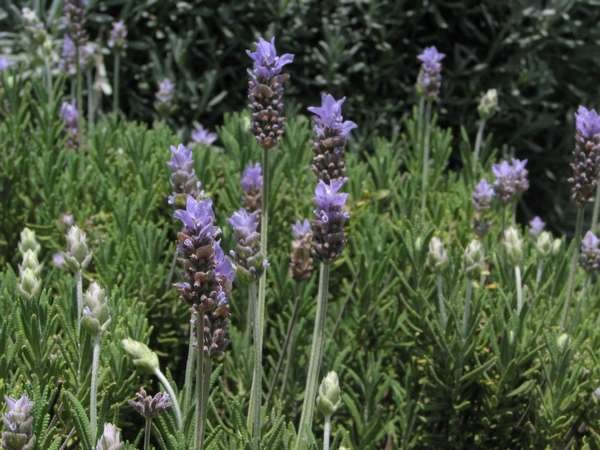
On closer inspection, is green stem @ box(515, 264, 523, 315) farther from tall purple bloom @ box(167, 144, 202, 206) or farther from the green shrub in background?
the green shrub in background

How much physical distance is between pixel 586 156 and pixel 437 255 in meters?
0.39

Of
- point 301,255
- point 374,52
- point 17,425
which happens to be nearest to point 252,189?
point 301,255

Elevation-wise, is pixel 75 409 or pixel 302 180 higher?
pixel 75 409

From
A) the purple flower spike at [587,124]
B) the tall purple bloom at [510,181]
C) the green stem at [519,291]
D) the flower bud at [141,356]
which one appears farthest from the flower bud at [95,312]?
the tall purple bloom at [510,181]

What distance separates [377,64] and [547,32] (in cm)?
85

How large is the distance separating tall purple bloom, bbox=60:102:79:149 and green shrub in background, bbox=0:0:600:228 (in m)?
1.30

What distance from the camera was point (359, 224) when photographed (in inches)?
107

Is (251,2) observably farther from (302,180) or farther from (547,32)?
(302,180)

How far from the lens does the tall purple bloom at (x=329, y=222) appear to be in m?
1.77

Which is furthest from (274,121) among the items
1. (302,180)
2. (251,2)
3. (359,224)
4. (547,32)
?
(547,32)

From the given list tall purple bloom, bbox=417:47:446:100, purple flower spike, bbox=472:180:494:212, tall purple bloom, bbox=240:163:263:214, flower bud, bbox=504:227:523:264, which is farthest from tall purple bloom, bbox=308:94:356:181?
tall purple bloom, bbox=417:47:446:100

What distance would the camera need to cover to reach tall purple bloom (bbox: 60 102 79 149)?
3.22 metres

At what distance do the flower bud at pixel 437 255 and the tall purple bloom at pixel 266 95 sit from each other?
492 mm

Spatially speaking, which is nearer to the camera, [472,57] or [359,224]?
[359,224]
